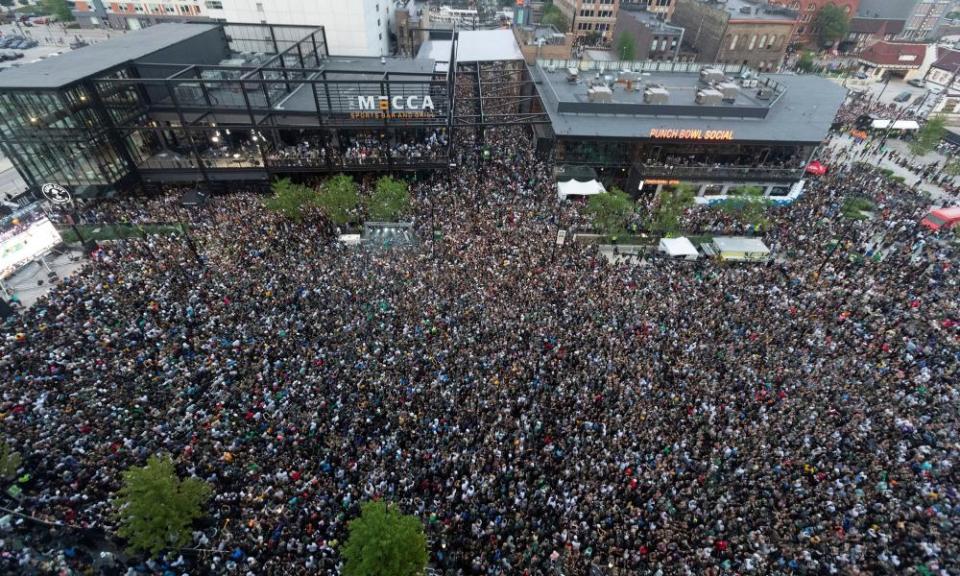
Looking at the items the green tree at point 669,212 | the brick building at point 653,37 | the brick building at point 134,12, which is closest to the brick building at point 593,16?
the brick building at point 653,37

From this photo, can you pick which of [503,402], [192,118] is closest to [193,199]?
[192,118]

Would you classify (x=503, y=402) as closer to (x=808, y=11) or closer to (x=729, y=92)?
(x=729, y=92)

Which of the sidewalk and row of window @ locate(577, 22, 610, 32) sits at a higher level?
row of window @ locate(577, 22, 610, 32)

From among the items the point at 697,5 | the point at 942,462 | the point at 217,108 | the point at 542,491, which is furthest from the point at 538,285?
the point at 697,5

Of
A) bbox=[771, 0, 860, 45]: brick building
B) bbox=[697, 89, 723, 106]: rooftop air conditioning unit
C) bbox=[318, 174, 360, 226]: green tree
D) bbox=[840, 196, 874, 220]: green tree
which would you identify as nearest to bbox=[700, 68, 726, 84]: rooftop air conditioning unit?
bbox=[697, 89, 723, 106]: rooftop air conditioning unit

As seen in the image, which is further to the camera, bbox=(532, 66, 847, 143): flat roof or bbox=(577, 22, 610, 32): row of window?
bbox=(577, 22, 610, 32): row of window

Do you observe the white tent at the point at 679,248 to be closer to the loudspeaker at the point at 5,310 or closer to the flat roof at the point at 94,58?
the loudspeaker at the point at 5,310

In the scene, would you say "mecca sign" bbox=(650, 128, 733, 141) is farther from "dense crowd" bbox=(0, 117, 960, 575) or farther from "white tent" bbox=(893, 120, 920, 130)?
"white tent" bbox=(893, 120, 920, 130)
